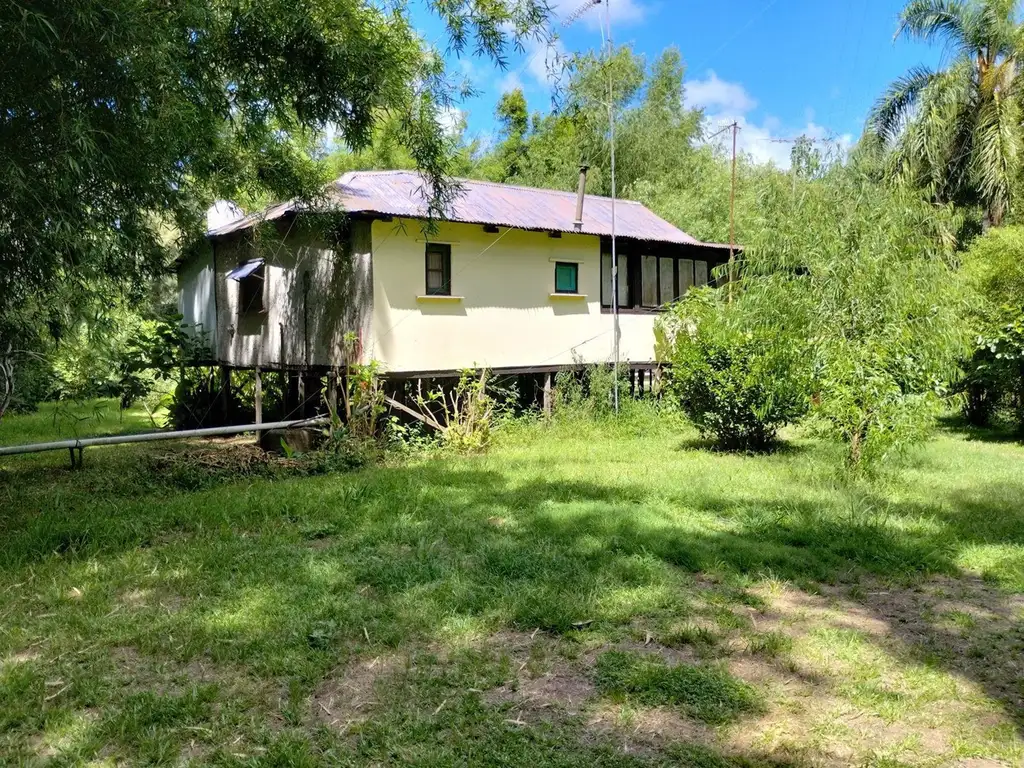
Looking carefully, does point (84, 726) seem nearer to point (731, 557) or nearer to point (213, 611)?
point (213, 611)

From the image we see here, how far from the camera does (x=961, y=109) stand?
2002cm

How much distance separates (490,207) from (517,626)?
34.2ft

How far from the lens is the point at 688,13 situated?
14.7m

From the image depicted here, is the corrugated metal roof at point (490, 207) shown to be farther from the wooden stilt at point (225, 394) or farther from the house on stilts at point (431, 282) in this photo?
the wooden stilt at point (225, 394)

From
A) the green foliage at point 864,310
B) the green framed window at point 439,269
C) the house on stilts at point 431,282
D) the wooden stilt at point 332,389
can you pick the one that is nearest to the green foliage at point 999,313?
the green foliage at point 864,310

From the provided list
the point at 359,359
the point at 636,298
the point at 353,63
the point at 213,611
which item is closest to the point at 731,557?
the point at 213,611

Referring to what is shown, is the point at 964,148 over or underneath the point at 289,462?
over

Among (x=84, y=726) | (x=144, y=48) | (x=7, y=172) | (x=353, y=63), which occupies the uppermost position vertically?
(x=353, y=63)

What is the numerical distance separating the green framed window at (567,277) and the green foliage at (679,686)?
10.9 m

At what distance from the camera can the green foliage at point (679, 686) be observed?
331cm

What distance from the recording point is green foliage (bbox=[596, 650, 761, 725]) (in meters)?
3.31

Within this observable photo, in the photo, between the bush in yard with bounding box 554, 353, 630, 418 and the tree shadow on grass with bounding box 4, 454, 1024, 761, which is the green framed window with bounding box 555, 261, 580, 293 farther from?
the tree shadow on grass with bounding box 4, 454, 1024, 761

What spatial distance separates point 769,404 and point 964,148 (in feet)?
49.9

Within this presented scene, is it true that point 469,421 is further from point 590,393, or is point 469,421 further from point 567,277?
point 567,277
